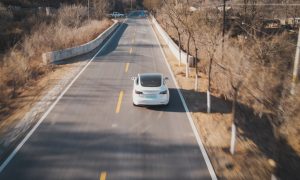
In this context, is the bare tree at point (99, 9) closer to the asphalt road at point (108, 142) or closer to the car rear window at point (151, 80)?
the asphalt road at point (108, 142)

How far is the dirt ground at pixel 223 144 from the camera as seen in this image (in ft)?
31.4

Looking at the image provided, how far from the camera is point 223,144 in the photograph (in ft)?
37.3

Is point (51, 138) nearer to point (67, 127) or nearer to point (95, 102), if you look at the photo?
point (67, 127)

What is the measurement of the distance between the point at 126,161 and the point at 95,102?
6339mm

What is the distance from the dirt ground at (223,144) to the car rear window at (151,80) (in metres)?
1.83

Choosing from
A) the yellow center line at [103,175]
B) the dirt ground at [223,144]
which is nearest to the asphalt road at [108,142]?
the yellow center line at [103,175]

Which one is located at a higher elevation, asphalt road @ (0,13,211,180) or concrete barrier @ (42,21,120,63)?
concrete barrier @ (42,21,120,63)

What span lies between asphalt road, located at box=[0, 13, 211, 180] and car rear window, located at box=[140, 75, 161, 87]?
43.0 inches

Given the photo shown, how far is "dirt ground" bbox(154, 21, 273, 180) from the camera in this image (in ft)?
31.4

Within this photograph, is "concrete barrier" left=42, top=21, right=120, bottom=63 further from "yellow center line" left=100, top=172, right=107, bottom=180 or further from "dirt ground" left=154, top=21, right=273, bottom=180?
"yellow center line" left=100, top=172, right=107, bottom=180

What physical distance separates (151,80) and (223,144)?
501 cm

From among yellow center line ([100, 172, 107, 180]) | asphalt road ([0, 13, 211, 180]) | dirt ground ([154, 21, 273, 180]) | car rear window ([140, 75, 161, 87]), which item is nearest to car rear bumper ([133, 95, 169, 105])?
asphalt road ([0, 13, 211, 180])

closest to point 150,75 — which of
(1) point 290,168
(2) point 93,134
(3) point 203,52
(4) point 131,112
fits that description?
(4) point 131,112

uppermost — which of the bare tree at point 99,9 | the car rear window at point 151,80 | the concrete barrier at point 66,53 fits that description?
the bare tree at point 99,9
